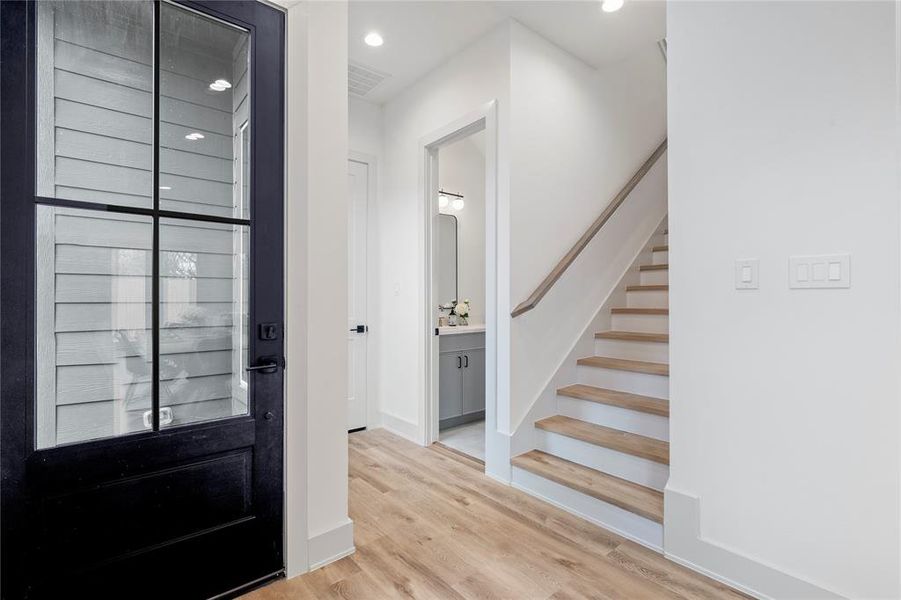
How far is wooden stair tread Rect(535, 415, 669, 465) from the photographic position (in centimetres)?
223

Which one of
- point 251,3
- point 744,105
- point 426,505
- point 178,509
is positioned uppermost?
point 251,3

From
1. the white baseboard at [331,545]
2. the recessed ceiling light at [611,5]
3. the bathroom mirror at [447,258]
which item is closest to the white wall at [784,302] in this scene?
the recessed ceiling light at [611,5]

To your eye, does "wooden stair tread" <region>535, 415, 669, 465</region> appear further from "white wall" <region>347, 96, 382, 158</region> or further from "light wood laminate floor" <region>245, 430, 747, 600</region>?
"white wall" <region>347, 96, 382, 158</region>

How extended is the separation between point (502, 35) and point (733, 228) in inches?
74.6

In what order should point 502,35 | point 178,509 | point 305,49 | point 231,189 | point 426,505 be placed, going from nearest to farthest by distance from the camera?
point 178,509
point 231,189
point 305,49
point 426,505
point 502,35

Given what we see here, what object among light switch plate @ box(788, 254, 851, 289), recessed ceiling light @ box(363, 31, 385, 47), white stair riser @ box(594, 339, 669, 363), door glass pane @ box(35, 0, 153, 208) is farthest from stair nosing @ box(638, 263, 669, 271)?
door glass pane @ box(35, 0, 153, 208)

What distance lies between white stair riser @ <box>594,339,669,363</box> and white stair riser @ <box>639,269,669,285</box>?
0.75 m

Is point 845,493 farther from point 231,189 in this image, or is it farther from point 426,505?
point 231,189

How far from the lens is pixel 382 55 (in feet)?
10.1

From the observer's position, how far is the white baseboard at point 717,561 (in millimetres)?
1581

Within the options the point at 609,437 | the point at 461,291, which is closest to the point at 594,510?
the point at 609,437

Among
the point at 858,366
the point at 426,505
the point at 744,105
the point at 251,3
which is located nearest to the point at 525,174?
the point at 744,105

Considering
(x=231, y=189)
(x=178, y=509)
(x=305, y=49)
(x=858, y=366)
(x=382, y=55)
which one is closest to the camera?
(x=858, y=366)

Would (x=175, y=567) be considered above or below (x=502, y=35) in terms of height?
below
